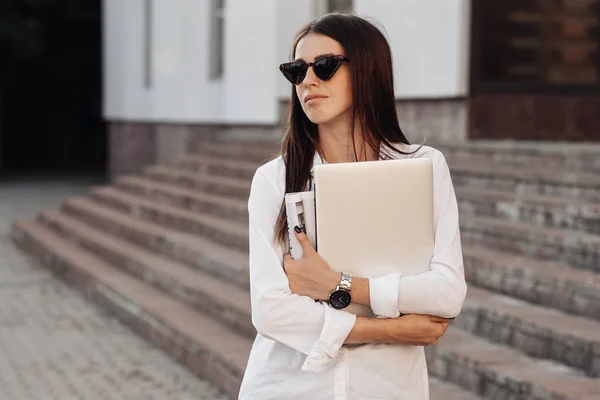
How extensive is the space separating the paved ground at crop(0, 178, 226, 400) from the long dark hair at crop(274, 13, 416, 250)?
3.74 metres

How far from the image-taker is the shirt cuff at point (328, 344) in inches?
84.5

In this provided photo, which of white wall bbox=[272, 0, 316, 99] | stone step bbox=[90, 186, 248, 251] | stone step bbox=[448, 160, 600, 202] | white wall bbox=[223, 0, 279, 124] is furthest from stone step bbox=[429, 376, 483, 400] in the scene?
white wall bbox=[223, 0, 279, 124]

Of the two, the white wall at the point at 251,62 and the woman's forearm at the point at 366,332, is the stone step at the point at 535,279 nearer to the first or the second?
the woman's forearm at the point at 366,332

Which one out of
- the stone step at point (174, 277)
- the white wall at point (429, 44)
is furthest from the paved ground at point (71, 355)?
the white wall at point (429, 44)

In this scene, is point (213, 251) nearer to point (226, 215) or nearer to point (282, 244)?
point (226, 215)

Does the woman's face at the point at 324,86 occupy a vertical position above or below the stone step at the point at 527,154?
Answer: above

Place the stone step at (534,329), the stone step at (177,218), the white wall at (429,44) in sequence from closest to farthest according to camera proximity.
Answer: the stone step at (534,329) < the stone step at (177,218) < the white wall at (429,44)

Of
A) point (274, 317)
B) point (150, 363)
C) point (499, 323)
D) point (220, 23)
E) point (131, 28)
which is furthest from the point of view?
point (131, 28)

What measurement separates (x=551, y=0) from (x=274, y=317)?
7687 mm

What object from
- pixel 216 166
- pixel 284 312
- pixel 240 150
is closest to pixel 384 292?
pixel 284 312

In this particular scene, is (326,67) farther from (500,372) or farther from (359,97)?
(500,372)

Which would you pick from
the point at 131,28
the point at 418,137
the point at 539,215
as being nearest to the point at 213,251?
the point at 418,137

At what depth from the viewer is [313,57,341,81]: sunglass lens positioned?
7.21 ft

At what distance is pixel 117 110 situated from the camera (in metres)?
19.1
